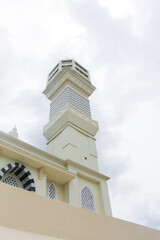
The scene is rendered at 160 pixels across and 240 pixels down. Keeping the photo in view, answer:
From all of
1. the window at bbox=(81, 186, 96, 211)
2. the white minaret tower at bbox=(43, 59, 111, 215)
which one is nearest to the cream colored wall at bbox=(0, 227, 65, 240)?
the white minaret tower at bbox=(43, 59, 111, 215)

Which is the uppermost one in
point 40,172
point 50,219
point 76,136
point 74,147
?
point 76,136

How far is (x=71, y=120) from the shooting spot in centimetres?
1127

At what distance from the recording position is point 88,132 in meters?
11.9

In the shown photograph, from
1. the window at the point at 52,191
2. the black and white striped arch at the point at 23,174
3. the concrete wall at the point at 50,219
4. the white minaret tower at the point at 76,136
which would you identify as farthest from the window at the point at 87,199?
the concrete wall at the point at 50,219

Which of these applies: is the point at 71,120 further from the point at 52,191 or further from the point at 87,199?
the point at 87,199

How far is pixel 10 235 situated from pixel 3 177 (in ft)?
17.3

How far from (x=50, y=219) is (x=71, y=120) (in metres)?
8.43

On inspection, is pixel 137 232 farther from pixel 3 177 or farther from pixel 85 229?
pixel 3 177

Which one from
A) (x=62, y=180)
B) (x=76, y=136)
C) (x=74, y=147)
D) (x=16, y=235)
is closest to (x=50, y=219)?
(x=16, y=235)

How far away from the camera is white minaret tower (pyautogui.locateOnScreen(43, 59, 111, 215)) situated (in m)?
9.12

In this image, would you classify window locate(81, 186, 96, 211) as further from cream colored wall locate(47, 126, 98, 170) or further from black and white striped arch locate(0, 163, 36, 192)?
black and white striped arch locate(0, 163, 36, 192)

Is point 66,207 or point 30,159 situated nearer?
point 66,207

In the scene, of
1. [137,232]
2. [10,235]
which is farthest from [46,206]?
[137,232]

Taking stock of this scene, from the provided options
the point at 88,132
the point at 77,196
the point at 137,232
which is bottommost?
the point at 137,232
